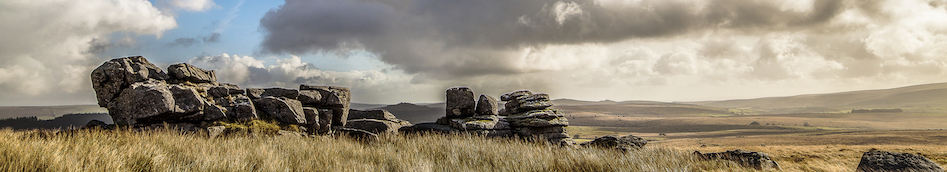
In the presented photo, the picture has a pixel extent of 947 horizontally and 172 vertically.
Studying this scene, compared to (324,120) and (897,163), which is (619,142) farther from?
(324,120)

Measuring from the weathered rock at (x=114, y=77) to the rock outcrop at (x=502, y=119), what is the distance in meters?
9.19

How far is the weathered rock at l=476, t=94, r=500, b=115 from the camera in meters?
18.2

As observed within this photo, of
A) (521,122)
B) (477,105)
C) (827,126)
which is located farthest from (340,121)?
(827,126)

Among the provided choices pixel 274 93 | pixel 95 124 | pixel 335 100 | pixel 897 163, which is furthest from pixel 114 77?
pixel 897 163

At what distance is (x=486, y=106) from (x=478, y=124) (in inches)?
66.5

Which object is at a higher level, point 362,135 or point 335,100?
point 335,100

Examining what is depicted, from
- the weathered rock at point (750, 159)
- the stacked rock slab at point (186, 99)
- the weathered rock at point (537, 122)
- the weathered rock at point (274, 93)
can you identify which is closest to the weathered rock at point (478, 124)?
the weathered rock at point (537, 122)

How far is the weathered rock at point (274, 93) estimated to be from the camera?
1603 cm

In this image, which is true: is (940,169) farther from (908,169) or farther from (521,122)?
(521,122)

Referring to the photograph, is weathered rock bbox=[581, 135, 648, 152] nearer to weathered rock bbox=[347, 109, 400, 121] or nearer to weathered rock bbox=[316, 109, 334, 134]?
weathered rock bbox=[316, 109, 334, 134]

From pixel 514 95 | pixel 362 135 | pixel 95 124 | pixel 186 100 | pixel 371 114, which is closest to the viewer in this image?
pixel 95 124

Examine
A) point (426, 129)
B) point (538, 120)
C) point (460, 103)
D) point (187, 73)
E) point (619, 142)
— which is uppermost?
point (187, 73)

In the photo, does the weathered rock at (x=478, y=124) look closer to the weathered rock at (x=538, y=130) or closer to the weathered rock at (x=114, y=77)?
the weathered rock at (x=538, y=130)

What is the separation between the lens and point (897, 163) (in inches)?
407
